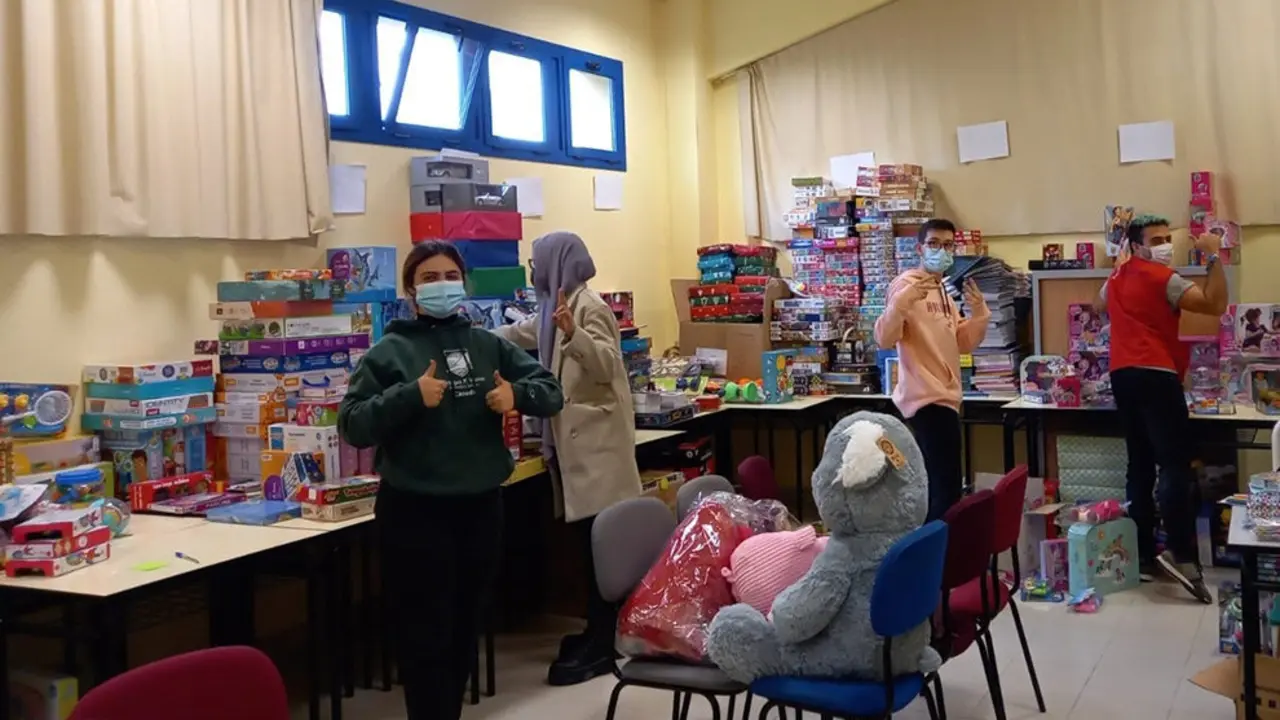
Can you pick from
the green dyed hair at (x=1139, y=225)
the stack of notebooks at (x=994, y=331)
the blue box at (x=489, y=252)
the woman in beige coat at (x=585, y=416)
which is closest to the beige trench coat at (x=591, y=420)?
the woman in beige coat at (x=585, y=416)

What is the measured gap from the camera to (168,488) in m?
3.90

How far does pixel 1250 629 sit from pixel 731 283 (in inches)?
168

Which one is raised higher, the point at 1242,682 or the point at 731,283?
the point at 731,283

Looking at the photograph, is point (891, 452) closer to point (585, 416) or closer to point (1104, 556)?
point (585, 416)

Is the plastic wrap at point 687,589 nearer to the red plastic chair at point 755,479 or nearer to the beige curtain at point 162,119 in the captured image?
the red plastic chair at point 755,479

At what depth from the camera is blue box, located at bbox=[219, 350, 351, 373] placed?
13.5 feet

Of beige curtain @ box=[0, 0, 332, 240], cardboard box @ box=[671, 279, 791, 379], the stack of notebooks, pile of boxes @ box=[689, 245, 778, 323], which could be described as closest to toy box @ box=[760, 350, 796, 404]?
cardboard box @ box=[671, 279, 791, 379]

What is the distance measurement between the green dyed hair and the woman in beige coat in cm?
255

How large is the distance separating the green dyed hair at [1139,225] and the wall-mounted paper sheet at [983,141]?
158 centimetres

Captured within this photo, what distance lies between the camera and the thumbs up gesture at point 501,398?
3.14 m

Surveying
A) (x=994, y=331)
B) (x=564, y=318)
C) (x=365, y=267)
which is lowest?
(x=994, y=331)

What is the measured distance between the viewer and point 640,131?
7.46 m

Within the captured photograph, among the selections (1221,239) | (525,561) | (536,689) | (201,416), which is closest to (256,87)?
(201,416)

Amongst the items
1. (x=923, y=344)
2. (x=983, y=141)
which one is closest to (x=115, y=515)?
(x=923, y=344)
